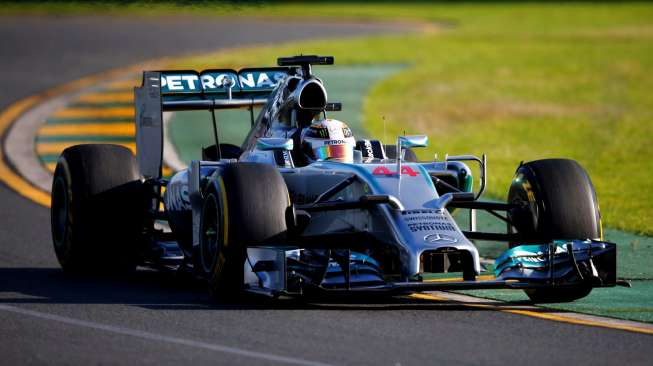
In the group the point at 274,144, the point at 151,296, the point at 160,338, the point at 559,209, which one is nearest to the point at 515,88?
the point at 274,144

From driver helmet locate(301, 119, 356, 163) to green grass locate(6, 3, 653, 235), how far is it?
0.95 metres

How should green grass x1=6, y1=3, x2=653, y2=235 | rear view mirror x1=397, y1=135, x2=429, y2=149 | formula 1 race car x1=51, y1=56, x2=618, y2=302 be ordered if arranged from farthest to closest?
green grass x1=6, y1=3, x2=653, y2=235 < rear view mirror x1=397, y1=135, x2=429, y2=149 < formula 1 race car x1=51, y1=56, x2=618, y2=302

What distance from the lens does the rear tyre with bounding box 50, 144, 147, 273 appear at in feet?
42.7

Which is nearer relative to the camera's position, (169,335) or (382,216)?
(169,335)

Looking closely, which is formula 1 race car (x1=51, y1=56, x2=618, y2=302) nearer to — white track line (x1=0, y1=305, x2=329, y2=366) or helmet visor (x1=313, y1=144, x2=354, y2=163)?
helmet visor (x1=313, y1=144, x2=354, y2=163)

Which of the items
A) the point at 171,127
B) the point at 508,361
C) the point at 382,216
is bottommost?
the point at 508,361

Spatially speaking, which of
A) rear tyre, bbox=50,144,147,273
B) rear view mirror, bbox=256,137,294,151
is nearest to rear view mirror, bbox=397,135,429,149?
rear view mirror, bbox=256,137,294,151

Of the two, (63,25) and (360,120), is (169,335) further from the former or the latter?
(63,25)

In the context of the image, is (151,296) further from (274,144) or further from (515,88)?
(515,88)

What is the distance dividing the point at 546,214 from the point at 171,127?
12651 millimetres

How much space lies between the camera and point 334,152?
1214 cm

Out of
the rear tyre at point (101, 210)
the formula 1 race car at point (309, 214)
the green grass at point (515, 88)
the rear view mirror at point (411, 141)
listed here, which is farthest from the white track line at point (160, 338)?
the rear view mirror at point (411, 141)

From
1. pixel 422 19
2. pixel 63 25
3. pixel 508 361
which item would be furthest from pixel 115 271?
pixel 422 19

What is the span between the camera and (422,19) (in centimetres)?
5544
